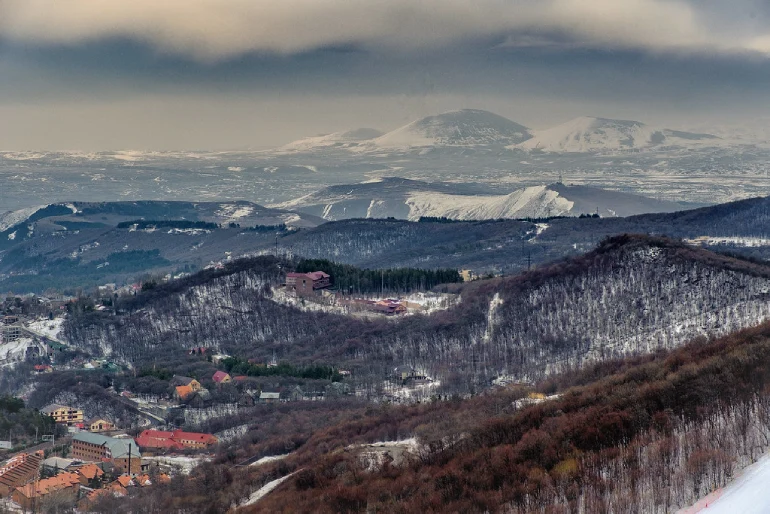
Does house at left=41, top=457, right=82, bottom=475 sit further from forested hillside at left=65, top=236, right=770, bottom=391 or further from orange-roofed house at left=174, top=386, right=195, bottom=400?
forested hillside at left=65, top=236, right=770, bottom=391

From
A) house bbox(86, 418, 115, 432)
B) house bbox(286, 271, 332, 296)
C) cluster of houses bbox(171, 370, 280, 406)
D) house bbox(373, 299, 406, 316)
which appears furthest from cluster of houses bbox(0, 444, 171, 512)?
house bbox(286, 271, 332, 296)

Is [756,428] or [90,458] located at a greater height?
[756,428]

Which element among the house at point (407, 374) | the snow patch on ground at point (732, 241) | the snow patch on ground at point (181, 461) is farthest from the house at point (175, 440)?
the snow patch on ground at point (732, 241)

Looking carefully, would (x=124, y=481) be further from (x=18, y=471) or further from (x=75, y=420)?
(x=75, y=420)

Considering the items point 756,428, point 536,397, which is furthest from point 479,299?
point 756,428

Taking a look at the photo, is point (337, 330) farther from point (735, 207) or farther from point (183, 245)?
point (183, 245)

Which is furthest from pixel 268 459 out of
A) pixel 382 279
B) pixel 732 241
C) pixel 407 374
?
pixel 732 241
